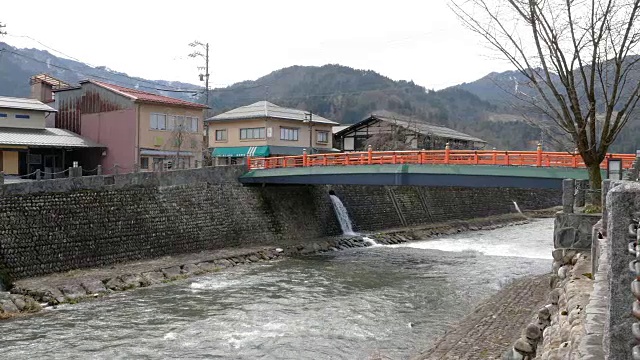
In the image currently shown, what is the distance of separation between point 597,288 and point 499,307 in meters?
11.1

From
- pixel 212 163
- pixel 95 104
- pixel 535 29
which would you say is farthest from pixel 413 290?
pixel 212 163

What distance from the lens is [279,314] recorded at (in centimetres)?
1669

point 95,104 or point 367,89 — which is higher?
point 367,89

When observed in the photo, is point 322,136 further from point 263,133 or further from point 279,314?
point 279,314

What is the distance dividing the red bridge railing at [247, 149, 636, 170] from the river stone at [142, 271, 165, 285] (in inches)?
452

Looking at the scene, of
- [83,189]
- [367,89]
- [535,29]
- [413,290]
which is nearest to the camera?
[535,29]

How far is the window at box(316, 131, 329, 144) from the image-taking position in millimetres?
48531

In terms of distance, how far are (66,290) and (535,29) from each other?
17.6m

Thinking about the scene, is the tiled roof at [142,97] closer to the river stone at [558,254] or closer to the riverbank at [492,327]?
the riverbank at [492,327]

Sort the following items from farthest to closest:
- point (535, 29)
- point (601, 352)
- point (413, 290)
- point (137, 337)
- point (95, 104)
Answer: point (95, 104)
point (413, 290)
point (535, 29)
point (137, 337)
point (601, 352)

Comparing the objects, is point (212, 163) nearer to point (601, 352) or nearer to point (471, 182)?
point (471, 182)

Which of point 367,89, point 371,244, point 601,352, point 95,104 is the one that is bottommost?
point 371,244

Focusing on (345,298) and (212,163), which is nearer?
(345,298)

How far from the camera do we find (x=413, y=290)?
2056cm
